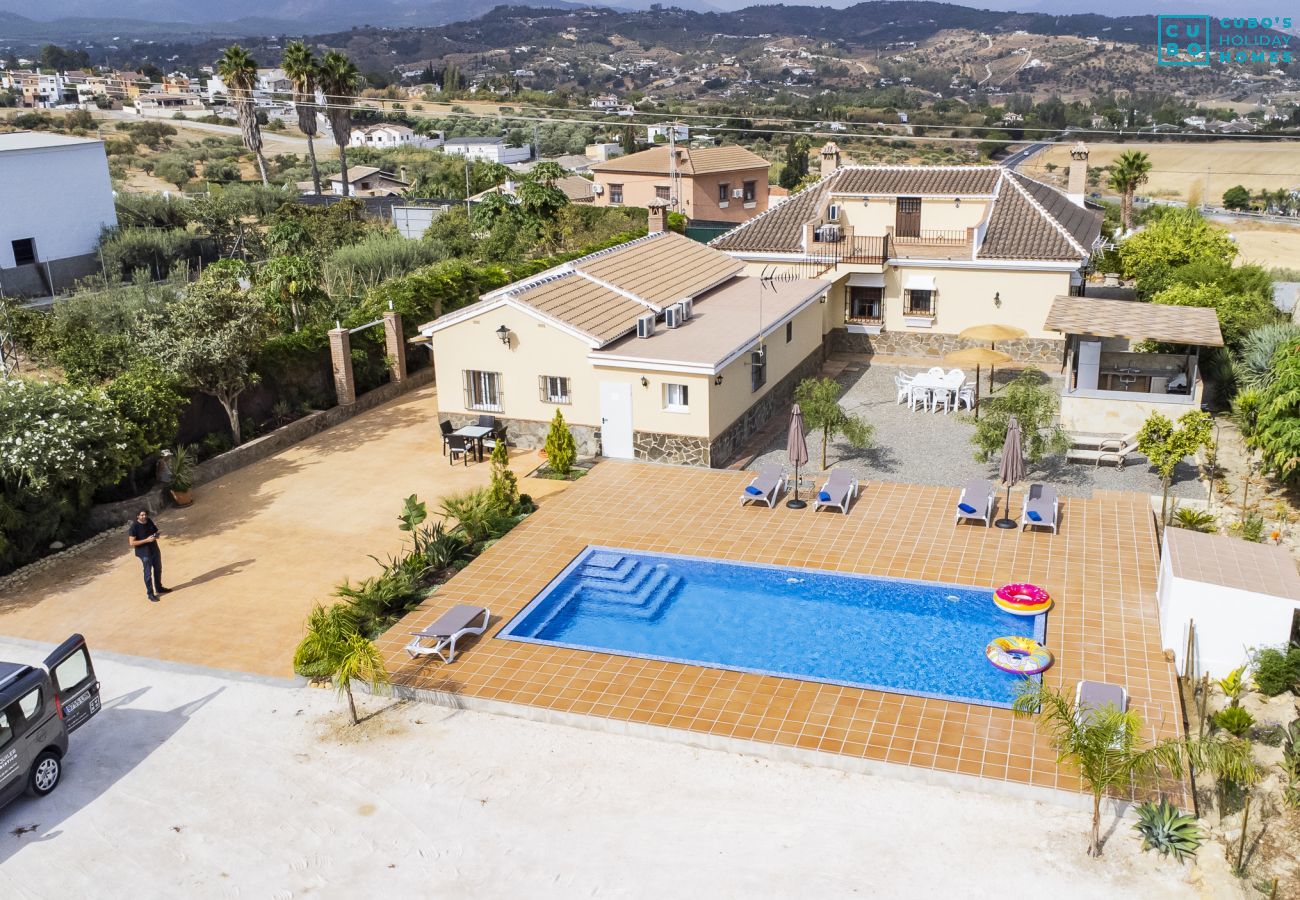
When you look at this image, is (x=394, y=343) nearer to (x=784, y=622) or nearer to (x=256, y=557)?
(x=256, y=557)

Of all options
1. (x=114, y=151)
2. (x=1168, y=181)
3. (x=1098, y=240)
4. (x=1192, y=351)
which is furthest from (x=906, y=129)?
(x=1192, y=351)

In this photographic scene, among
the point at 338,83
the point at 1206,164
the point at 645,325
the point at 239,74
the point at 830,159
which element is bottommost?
the point at 1206,164

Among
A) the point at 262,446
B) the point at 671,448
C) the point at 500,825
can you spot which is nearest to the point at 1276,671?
the point at 500,825

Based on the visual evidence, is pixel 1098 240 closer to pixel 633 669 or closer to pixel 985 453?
pixel 985 453

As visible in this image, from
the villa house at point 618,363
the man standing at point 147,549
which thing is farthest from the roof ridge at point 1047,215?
the man standing at point 147,549

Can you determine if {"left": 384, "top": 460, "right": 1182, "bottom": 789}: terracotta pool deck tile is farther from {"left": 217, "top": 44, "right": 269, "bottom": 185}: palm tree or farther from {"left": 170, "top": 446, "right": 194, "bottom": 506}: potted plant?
{"left": 217, "top": 44, "right": 269, "bottom": 185}: palm tree
